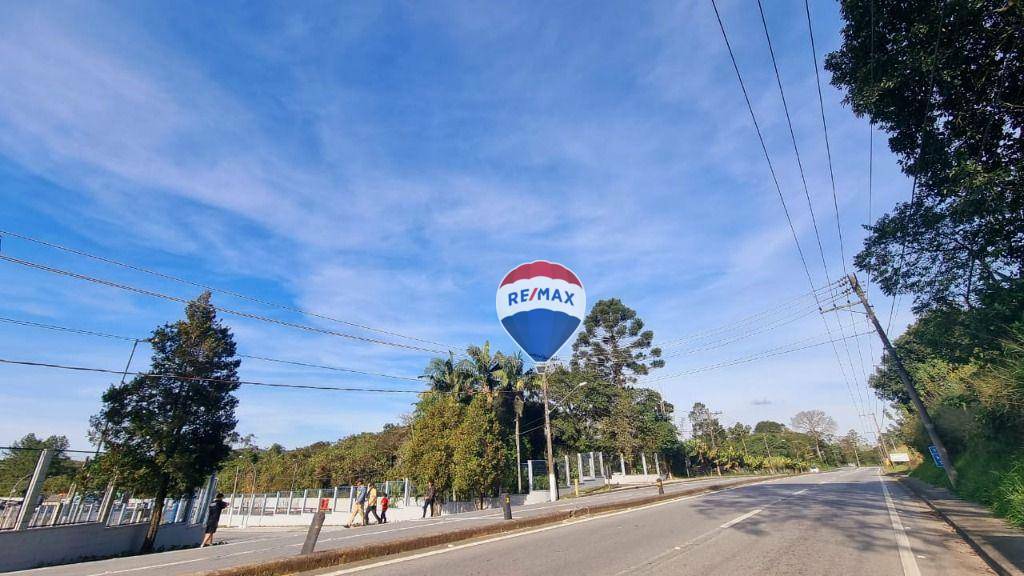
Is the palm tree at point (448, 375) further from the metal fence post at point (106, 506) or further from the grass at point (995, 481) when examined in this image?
the grass at point (995, 481)

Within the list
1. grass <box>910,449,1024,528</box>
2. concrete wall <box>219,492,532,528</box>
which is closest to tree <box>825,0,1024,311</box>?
grass <box>910,449,1024,528</box>

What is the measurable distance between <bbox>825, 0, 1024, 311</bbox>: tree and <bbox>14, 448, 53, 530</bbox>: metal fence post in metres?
26.8

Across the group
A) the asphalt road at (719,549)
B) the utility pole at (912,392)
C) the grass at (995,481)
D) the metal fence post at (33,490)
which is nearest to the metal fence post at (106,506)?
the metal fence post at (33,490)

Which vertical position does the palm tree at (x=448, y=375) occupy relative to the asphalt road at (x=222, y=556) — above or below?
above

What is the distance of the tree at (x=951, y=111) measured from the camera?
33.3 ft

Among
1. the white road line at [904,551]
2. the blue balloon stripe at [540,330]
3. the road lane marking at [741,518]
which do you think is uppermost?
the blue balloon stripe at [540,330]

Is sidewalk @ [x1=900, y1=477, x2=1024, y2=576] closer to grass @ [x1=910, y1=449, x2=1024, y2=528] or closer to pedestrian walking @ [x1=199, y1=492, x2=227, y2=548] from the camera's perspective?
grass @ [x1=910, y1=449, x2=1024, y2=528]

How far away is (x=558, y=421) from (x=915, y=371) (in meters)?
29.0

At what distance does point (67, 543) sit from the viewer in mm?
16625

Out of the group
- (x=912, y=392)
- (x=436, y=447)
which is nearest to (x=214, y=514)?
(x=436, y=447)

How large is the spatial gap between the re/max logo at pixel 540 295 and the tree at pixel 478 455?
11.2 meters

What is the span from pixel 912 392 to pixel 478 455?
21918mm

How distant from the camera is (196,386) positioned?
24422 millimetres

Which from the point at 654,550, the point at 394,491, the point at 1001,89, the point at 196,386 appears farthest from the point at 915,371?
the point at 196,386
